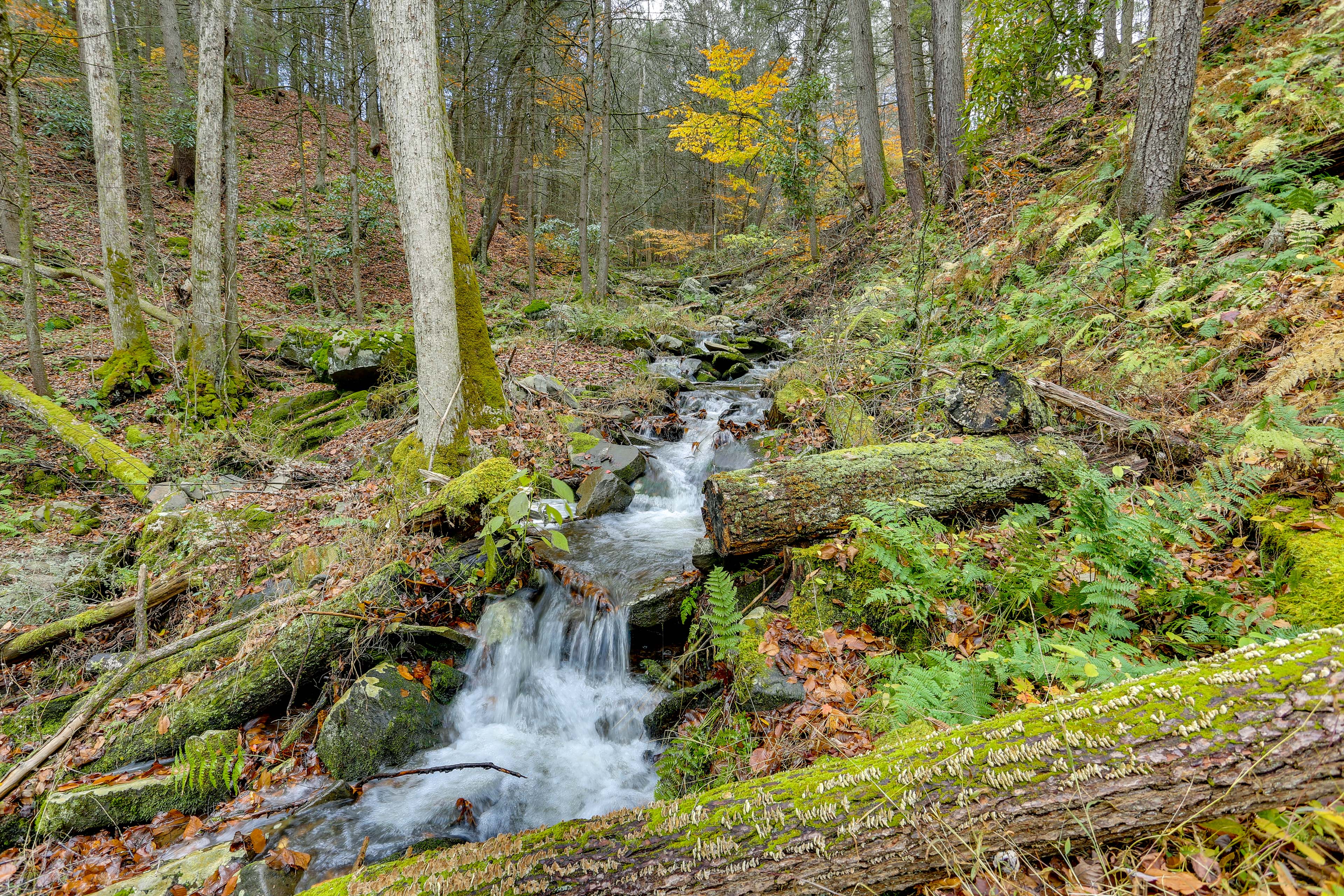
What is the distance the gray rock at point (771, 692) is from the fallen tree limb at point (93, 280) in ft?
42.0

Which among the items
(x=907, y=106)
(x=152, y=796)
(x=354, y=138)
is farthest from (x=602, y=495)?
(x=907, y=106)

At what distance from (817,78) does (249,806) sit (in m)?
16.4

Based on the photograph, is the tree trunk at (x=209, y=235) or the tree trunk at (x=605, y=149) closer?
the tree trunk at (x=209, y=235)

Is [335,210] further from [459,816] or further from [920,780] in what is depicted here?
[920,780]

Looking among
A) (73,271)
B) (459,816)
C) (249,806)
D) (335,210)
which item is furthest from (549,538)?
(335,210)

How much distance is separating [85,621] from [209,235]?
7.32 metres

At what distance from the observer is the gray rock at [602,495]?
6383 mm

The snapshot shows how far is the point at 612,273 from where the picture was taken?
2200 centimetres

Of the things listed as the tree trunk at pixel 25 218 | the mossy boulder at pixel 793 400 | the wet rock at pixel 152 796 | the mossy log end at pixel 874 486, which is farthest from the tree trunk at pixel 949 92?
the tree trunk at pixel 25 218

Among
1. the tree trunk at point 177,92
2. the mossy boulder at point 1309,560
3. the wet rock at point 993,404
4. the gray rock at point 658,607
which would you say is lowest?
the gray rock at point 658,607

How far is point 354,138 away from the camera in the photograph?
43.3 feet

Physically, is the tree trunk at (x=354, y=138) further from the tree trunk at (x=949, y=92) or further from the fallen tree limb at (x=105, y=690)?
the tree trunk at (x=949, y=92)

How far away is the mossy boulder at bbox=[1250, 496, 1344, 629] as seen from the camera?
2.29 m

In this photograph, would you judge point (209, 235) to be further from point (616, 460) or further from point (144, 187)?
point (616, 460)
